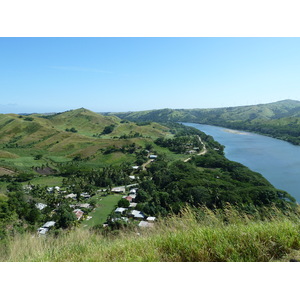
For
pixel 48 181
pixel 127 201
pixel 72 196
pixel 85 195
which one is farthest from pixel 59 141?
pixel 127 201

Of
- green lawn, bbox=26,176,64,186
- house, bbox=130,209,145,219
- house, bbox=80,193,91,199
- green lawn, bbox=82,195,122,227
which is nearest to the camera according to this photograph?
green lawn, bbox=82,195,122,227

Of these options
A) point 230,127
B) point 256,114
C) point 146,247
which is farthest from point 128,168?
point 256,114

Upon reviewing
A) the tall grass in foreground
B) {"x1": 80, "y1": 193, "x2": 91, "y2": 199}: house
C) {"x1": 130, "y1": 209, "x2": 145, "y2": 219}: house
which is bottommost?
{"x1": 80, "y1": 193, "x2": 91, "y2": 199}: house

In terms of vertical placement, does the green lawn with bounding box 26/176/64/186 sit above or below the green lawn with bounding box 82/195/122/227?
below

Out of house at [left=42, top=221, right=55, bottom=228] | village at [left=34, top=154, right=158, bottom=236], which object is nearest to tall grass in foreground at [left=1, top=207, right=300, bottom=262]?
village at [left=34, top=154, right=158, bottom=236]

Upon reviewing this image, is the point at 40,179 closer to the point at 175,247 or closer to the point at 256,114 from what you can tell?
the point at 175,247

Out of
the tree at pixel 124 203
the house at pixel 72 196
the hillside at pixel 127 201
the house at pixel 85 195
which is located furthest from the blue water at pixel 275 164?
the house at pixel 72 196

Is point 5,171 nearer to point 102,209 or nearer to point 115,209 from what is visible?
point 102,209

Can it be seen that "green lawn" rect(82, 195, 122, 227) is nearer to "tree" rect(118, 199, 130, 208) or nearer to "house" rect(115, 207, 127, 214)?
"house" rect(115, 207, 127, 214)
